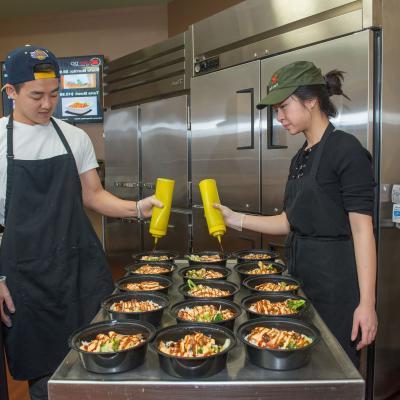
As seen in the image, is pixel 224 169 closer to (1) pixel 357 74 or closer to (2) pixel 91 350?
(1) pixel 357 74

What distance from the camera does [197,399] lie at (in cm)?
98

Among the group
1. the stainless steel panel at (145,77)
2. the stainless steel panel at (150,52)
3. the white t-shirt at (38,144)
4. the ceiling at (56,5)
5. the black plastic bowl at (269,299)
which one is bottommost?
the black plastic bowl at (269,299)

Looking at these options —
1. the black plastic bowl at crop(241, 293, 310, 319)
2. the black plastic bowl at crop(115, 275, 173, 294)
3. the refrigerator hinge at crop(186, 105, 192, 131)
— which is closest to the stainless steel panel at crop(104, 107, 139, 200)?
the refrigerator hinge at crop(186, 105, 192, 131)

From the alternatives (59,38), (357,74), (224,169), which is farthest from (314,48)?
(59,38)

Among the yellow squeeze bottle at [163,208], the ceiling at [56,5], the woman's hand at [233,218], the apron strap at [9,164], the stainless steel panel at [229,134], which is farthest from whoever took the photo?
the ceiling at [56,5]

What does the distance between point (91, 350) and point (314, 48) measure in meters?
2.08

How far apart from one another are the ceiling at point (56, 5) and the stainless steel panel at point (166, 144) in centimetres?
186

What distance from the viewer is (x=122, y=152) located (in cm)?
453

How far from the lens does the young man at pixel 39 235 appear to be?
1.69 metres

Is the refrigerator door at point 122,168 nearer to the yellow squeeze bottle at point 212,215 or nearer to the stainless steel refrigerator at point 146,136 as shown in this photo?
the stainless steel refrigerator at point 146,136

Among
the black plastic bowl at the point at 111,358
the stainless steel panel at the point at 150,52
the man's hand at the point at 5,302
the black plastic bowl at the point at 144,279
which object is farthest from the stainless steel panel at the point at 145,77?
the black plastic bowl at the point at 111,358

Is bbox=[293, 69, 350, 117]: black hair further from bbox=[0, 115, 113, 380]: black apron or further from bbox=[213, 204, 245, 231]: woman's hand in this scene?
bbox=[0, 115, 113, 380]: black apron

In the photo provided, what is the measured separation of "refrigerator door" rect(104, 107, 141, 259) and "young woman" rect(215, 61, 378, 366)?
281 cm

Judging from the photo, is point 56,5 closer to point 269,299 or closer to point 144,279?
point 144,279
